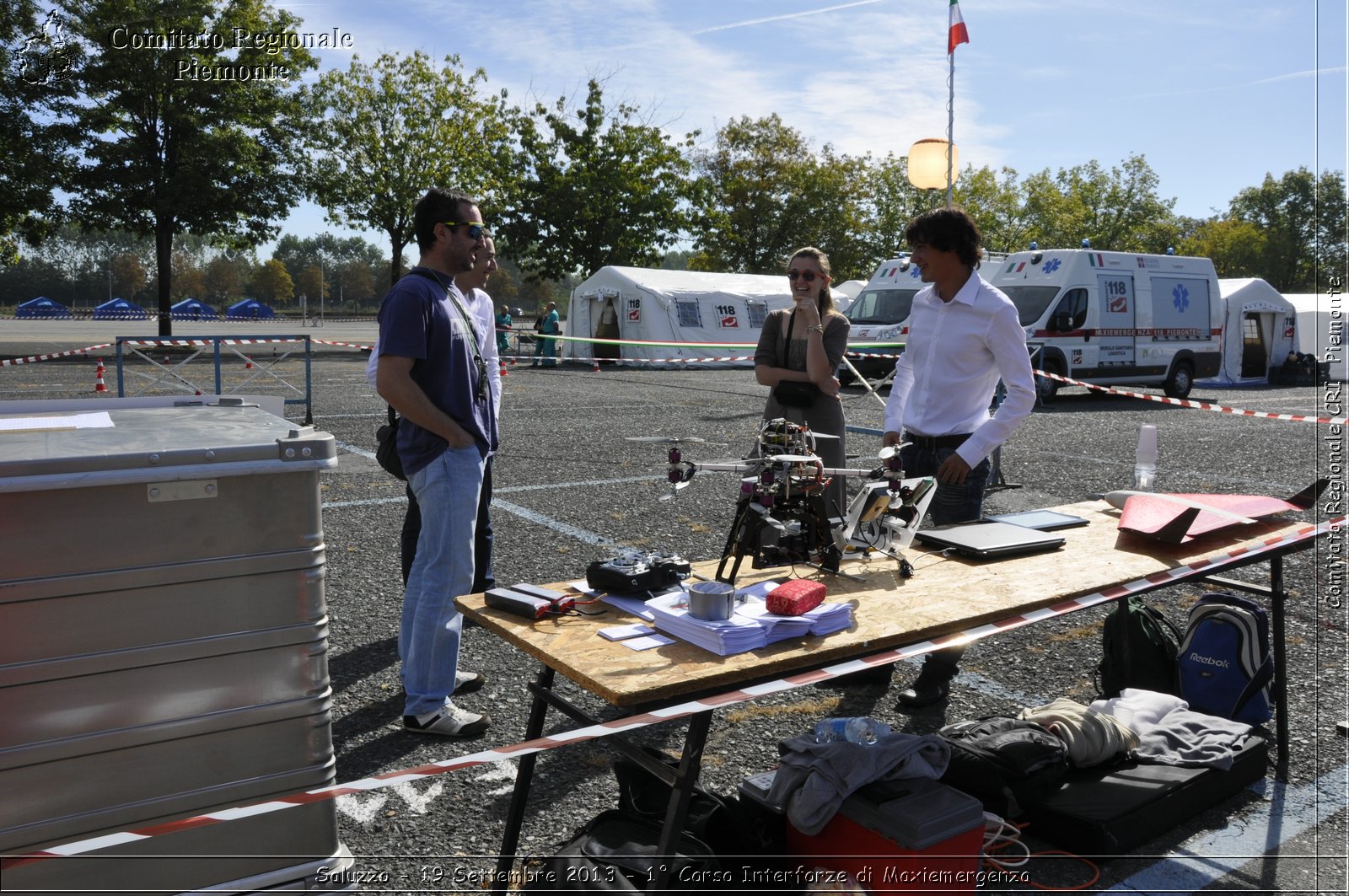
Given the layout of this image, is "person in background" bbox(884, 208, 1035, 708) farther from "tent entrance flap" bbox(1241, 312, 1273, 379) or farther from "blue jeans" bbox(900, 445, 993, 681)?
"tent entrance flap" bbox(1241, 312, 1273, 379)

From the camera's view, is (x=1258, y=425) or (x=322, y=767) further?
(x=1258, y=425)

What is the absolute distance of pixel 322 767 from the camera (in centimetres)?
232

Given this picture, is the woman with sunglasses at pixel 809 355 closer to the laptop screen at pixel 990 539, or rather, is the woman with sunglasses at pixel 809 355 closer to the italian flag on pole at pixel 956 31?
the laptop screen at pixel 990 539

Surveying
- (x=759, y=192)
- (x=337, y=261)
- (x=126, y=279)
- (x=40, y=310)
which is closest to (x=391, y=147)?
(x=759, y=192)

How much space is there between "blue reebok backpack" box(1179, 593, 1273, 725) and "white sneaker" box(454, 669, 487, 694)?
10.2 ft

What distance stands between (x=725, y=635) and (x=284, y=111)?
3629 cm

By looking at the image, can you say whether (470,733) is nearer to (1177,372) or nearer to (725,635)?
(725,635)

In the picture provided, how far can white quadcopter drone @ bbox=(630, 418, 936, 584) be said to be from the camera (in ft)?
9.23

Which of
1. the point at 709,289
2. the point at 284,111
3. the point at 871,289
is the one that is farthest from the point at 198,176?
the point at 871,289

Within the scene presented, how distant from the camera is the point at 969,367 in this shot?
4000 mm

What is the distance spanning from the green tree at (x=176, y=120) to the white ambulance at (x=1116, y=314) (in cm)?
2404

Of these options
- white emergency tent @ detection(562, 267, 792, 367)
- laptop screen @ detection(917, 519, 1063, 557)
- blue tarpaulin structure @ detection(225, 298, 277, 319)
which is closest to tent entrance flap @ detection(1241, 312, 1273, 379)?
white emergency tent @ detection(562, 267, 792, 367)

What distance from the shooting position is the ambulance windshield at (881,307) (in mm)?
19828

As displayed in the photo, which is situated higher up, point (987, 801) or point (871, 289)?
point (871, 289)
